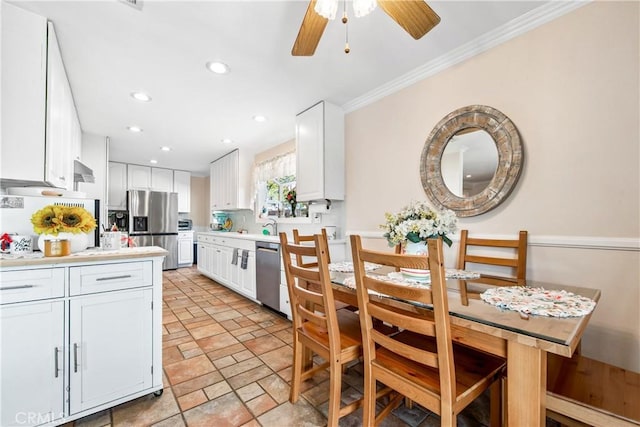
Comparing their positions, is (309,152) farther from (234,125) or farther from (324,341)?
(324,341)

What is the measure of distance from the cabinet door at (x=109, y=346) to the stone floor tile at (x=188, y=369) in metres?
0.29

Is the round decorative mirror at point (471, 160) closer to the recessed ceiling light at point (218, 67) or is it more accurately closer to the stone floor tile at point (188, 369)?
the recessed ceiling light at point (218, 67)

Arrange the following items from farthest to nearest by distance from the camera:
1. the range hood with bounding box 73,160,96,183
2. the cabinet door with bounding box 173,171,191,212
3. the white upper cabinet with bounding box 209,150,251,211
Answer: the cabinet door with bounding box 173,171,191,212 < the white upper cabinet with bounding box 209,150,251,211 < the range hood with bounding box 73,160,96,183

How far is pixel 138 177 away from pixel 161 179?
1.48 feet

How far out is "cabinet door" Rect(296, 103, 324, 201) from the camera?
9.56 feet

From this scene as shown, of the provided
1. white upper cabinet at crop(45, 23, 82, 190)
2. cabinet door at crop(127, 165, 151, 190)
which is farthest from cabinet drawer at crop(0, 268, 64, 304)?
cabinet door at crop(127, 165, 151, 190)

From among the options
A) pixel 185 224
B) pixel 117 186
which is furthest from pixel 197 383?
pixel 117 186

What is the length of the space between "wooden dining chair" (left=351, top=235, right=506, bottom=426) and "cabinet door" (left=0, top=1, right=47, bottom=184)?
2.02 m

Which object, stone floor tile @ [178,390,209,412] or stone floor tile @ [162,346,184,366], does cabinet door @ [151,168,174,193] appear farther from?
stone floor tile @ [178,390,209,412]

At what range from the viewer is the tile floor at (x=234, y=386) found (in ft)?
4.95

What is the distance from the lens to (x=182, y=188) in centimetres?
654

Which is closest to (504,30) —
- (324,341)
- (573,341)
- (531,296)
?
(531,296)

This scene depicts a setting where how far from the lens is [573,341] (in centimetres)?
81
